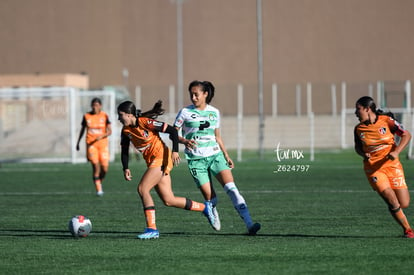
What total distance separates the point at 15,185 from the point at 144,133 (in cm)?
1220

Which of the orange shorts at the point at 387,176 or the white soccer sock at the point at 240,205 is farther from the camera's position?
the white soccer sock at the point at 240,205

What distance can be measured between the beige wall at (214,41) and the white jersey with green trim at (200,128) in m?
40.6

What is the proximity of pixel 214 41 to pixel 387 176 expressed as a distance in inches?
1920

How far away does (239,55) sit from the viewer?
57625 millimetres

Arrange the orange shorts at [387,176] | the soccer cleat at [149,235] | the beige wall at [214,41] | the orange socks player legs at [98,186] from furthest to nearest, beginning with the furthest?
the beige wall at [214,41], the orange socks player legs at [98,186], the soccer cleat at [149,235], the orange shorts at [387,176]

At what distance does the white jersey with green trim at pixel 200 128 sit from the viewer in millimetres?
11531

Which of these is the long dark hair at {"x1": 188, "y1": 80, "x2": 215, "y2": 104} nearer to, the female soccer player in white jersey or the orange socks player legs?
the female soccer player in white jersey

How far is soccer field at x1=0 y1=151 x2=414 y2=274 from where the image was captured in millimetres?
8805

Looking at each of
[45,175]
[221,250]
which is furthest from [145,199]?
[45,175]

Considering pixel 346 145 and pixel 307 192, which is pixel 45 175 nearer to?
pixel 307 192

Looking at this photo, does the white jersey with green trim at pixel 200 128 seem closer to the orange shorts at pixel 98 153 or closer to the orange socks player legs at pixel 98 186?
the orange socks player legs at pixel 98 186

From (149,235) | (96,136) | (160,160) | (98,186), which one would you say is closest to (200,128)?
(160,160)

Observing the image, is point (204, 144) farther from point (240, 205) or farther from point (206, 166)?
point (240, 205)

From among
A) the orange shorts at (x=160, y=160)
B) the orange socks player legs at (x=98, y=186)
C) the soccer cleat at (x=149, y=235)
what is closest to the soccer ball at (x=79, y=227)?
the soccer cleat at (x=149, y=235)
